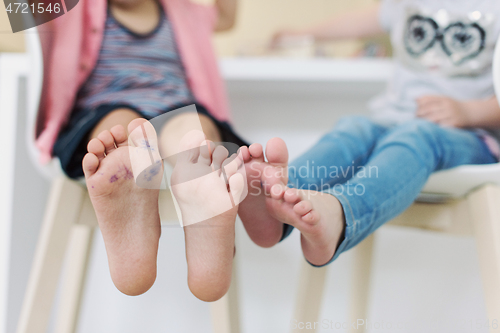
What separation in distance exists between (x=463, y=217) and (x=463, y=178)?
7 cm

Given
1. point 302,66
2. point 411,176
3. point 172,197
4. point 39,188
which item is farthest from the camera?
point 39,188

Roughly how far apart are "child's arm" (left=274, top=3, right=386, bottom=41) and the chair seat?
40 centimetres

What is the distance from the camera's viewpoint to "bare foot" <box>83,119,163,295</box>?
9.3 inches

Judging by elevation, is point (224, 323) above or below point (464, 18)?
below

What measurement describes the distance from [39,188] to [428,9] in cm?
80

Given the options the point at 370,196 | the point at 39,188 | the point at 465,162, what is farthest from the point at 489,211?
the point at 39,188

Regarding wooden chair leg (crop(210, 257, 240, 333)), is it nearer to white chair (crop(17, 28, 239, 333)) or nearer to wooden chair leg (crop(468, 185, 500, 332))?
white chair (crop(17, 28, 239, 333))

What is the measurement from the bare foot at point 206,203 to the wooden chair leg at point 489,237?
33 cm

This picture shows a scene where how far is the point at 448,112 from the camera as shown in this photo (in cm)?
51

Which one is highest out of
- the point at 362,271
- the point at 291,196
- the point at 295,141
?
the point at 291,196

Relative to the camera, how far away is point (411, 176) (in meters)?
0.38

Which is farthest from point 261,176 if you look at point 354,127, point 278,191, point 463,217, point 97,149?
point 463,217

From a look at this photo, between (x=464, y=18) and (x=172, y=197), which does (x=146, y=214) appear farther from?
(x=464, y=18)

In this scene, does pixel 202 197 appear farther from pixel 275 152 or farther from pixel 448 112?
pixel 448 112
